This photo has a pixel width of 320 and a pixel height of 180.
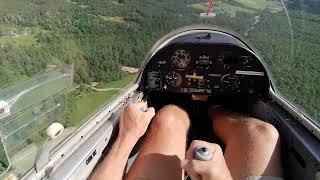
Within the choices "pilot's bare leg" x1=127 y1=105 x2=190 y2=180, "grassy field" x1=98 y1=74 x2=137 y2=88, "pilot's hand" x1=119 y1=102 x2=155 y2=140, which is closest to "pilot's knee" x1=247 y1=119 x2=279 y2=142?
"pilot's bare leg" x1=127 y1=105 x2=190 y2=180

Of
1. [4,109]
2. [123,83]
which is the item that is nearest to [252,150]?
[4,109]

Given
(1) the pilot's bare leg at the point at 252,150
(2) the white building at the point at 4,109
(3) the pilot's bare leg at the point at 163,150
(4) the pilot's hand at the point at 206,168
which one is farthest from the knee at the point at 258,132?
(2) the white building at the point at 4,109

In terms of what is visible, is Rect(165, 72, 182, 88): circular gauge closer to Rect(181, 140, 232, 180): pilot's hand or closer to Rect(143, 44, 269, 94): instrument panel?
Rect(143, 44, 269, 94): instrument panel

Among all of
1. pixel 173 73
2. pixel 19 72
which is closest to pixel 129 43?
pixel 19 72

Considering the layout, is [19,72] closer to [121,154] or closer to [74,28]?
[74,28]

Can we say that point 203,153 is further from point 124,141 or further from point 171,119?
point 171,119
